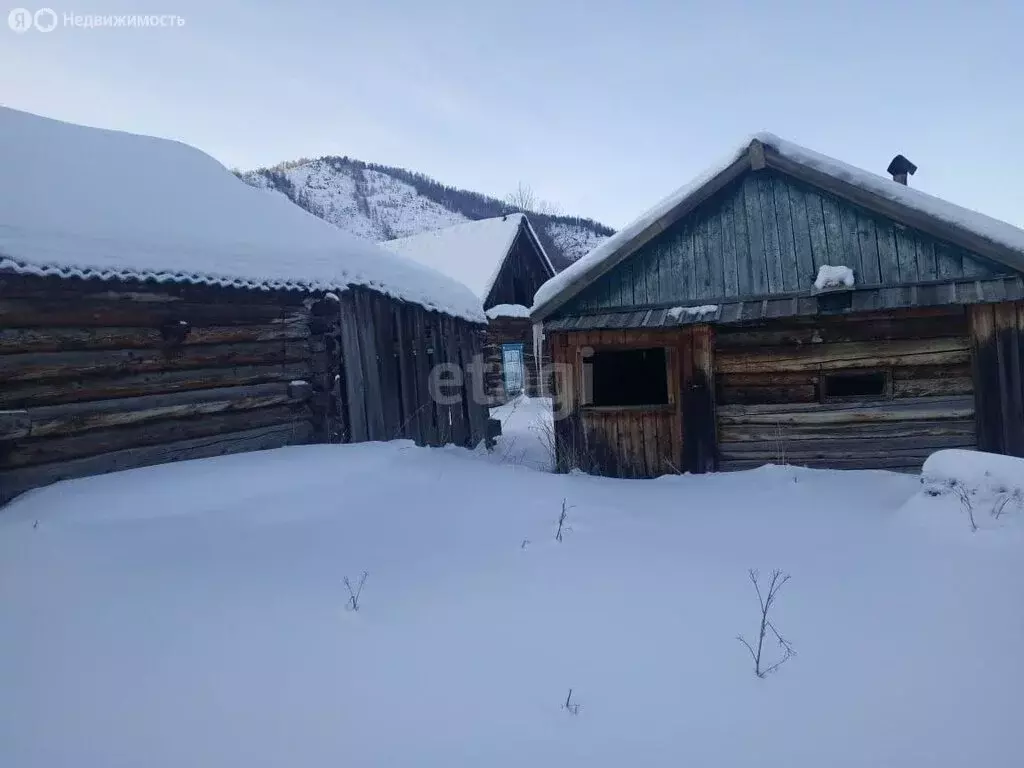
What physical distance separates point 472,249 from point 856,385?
1453 cm

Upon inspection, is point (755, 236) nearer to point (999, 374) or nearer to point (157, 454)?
point (999, 374)

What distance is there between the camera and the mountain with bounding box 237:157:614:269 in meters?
55.4

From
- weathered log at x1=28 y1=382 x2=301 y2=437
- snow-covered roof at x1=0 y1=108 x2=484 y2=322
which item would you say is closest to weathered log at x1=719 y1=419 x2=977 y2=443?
snow-covered roof at x1=0 y1=108 x2=484 y2=322

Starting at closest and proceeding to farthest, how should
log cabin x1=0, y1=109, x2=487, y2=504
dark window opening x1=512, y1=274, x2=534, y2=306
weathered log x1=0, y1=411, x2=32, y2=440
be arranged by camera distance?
1. weathered log x1=0, y1=411, x2=32, y2=440
2. log cabin x1=0, y1=109, x2=487, y2=504
3. dark window opening x1=512, y1=274, x2=534, y2=306

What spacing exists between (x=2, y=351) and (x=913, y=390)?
30.3ft

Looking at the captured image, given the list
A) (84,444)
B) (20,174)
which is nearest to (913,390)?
(84,444)

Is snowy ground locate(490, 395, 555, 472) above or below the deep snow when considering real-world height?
below

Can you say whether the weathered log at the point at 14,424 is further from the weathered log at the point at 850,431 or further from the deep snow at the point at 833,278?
the deep snow at the point at 833,278

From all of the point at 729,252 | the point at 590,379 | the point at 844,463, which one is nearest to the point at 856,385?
the point at 844,463

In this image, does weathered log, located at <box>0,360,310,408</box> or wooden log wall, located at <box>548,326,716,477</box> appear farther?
wooden log wall, located at <box>548,326,716,477</box>

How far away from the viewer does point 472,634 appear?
120 inches

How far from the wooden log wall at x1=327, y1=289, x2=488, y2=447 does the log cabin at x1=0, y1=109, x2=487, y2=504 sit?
3 cm

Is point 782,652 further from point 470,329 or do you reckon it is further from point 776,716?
point 470,329

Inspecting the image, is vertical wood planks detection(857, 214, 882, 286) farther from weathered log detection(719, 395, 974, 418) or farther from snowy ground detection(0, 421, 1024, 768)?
snowy ground detection(0, 421, 1024, 768)
